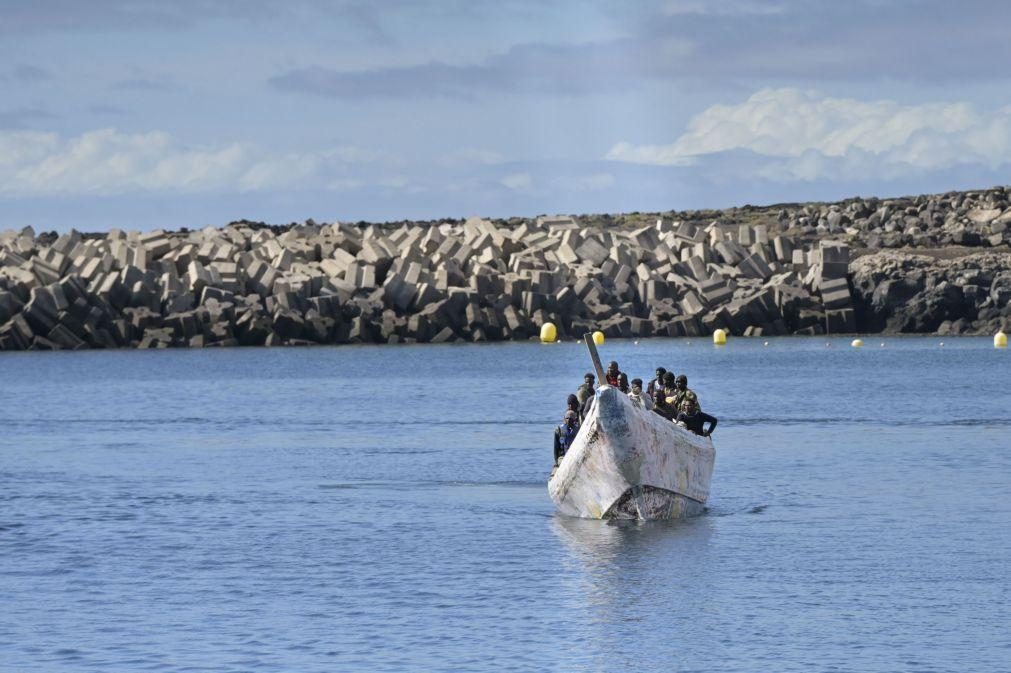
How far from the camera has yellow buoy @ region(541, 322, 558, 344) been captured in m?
88.2

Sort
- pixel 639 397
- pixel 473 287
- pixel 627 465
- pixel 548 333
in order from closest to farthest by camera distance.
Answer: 1. pixel 627 465
2. pixel 639 397
3. pixel 548 333
4. pixel 473 287

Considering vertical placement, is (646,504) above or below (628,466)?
below

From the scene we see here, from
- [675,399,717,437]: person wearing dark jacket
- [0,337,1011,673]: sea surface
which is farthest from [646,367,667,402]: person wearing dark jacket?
[0,337,1011,673]: sea surface

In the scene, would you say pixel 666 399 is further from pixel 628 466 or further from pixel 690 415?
pixel 628 466

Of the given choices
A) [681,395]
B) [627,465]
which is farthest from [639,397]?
[681,395]

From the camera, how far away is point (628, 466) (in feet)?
82.1

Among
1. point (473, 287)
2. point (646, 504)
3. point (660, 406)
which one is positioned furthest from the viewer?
point (473, 287)

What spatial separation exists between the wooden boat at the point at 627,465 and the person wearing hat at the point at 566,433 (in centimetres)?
42

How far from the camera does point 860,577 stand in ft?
72.5

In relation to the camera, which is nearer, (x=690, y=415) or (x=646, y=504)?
(x=646, y=504)

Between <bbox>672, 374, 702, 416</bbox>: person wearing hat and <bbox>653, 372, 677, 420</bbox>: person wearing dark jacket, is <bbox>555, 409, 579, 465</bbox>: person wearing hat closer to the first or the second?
<bbox>653, 372, 677, 420</bbox>: person wearing dark jacket

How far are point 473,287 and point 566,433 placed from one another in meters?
63.3

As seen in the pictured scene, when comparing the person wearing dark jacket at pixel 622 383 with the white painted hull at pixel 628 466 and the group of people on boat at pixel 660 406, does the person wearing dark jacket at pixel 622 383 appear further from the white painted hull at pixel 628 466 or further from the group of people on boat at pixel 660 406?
the white painted hull at pixel 628 466

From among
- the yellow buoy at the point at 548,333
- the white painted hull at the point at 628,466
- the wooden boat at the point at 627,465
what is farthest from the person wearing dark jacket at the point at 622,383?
the yellow buoy at the point at 548,333
